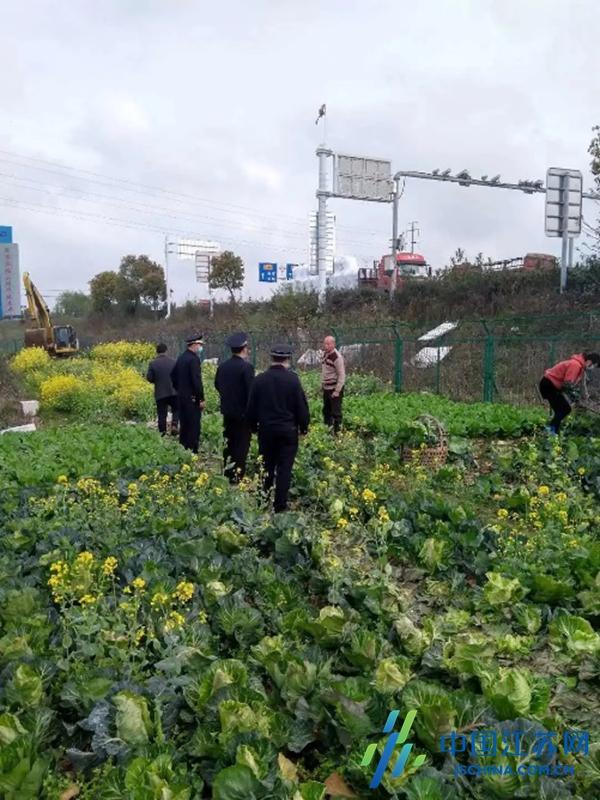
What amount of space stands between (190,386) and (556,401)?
5.11 m

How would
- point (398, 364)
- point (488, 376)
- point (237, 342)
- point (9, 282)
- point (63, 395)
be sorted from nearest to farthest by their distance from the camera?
point (237, 342) → point (488, 376) → point (398, 364) → point (63, 395) → point (9, 282)

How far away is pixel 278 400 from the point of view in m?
6.61

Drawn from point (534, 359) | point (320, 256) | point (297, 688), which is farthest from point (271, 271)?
point (297, 688)

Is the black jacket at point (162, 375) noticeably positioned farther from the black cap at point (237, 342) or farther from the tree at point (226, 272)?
the tree at point (226, 272)

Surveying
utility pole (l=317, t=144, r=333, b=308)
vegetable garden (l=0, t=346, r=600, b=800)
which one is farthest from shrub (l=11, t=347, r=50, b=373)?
vegetable garden (l=0, t=346, r=600, b=800)

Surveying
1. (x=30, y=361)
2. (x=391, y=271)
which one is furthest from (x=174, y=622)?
(x=391, y=271)

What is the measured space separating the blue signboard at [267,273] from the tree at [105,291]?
567 inches

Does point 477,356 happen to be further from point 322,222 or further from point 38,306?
point 38,306

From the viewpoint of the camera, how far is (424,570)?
16.2 feet

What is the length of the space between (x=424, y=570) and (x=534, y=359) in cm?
1238

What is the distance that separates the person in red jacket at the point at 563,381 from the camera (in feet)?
31.4

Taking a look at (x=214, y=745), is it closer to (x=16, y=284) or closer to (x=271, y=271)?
(x=16, y=284)

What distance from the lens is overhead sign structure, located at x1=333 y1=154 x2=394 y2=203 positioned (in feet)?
94.0

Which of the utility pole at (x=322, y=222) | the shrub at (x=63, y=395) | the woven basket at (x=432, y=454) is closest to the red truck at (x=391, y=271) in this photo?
the utility pole at (x=322, y=222)
